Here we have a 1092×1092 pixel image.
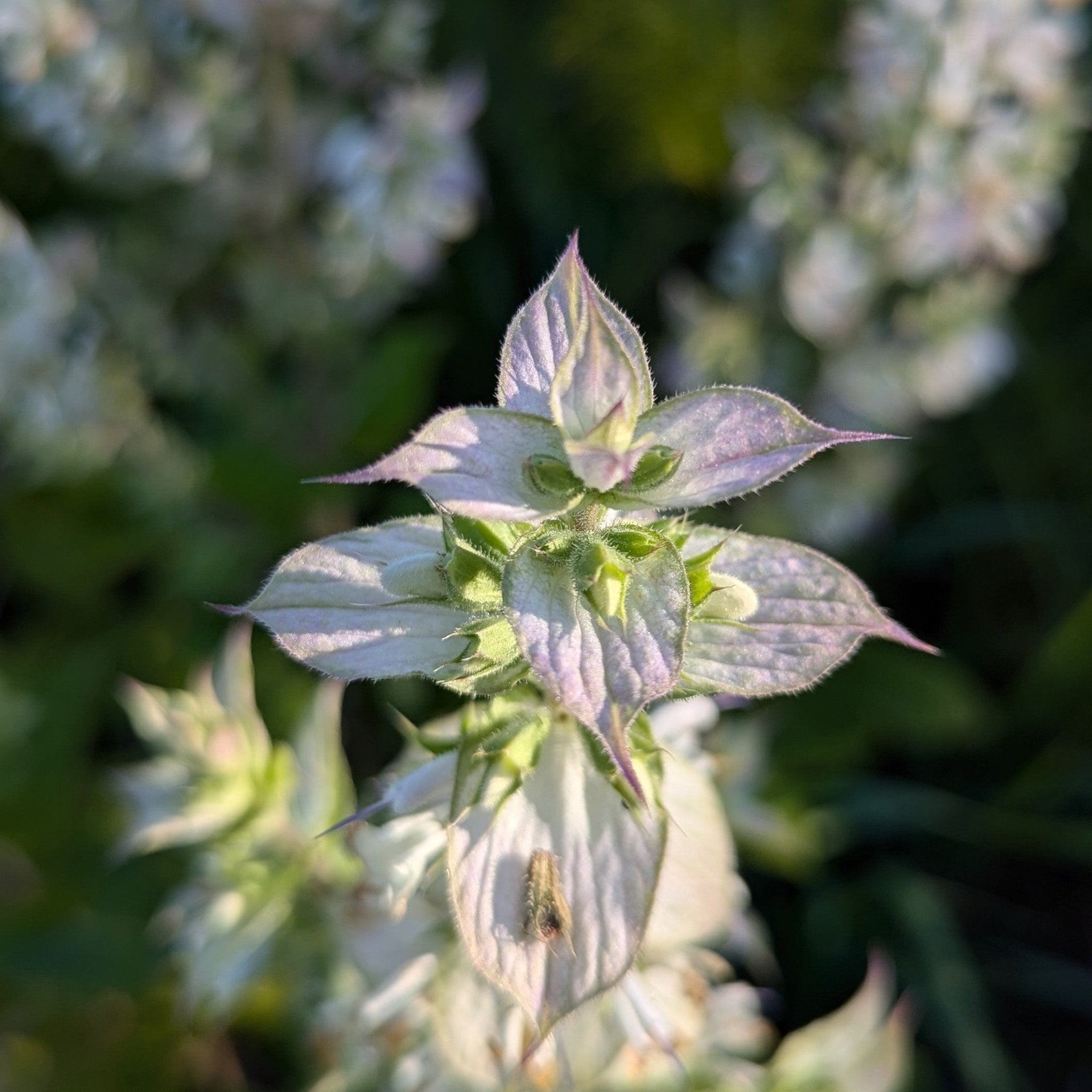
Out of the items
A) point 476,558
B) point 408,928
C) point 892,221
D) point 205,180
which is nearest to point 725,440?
point 476,558

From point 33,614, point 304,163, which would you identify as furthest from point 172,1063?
point 304,163

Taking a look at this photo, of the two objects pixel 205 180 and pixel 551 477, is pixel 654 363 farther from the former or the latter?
pixel 551 477

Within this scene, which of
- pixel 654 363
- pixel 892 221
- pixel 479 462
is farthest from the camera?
pixel 654 363

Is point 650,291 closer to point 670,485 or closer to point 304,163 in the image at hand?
point 304,163

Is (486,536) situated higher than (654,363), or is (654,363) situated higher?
(486,536)

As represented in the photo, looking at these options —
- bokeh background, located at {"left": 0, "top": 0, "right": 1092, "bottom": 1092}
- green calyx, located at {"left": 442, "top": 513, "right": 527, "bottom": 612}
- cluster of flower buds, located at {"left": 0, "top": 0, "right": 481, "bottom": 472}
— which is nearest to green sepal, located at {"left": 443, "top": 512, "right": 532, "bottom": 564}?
green calyx, located at {"left": 442, "top": 513, "right": 527, "bottom": 612}

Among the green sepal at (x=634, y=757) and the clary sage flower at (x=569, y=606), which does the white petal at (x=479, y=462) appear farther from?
the green sepal at (x=634, y=757)
